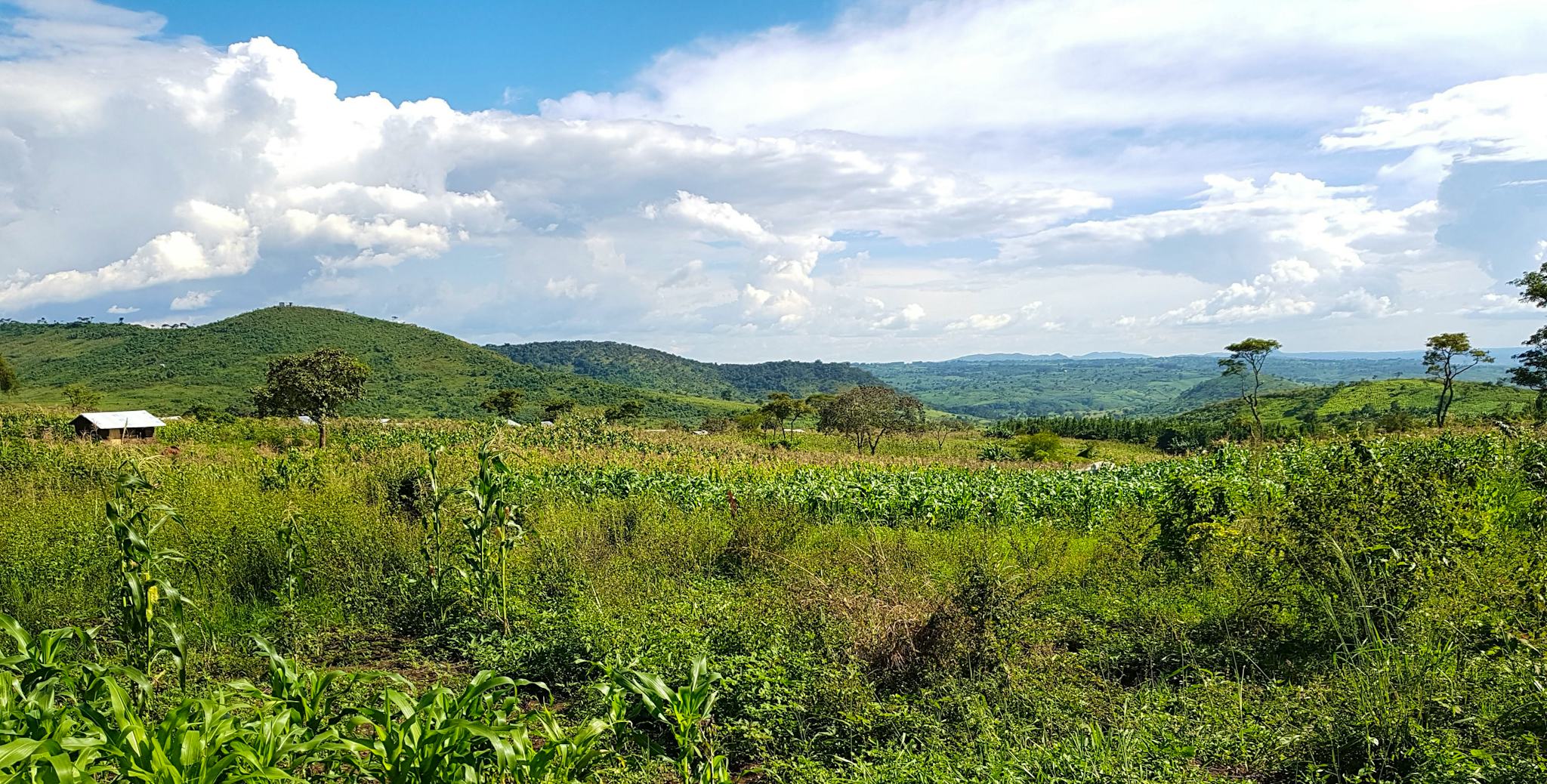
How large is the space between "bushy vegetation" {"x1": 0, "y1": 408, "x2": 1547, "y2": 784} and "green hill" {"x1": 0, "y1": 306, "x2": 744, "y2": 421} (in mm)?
81992

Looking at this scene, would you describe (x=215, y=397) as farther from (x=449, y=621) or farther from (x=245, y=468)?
(x=449, y=621)

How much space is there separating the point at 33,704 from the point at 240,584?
5.74 meters

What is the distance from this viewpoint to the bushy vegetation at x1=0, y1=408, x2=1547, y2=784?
11.9 feet

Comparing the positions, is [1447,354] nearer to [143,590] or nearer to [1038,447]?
[1038,447]

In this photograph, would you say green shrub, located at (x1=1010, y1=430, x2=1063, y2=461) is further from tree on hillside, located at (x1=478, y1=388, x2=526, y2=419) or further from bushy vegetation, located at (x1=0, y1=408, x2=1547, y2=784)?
tree on hillside, located at (x1=478, y1=388, x2=526, y2=419)

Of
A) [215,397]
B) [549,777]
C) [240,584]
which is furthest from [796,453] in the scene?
[215,397]

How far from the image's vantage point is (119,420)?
2906 cm

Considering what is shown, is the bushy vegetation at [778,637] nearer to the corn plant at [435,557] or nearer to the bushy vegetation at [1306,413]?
the corn plant at [435,557]

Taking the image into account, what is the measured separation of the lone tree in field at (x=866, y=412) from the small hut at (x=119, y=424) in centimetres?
2784

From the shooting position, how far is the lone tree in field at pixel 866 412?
3794 cm

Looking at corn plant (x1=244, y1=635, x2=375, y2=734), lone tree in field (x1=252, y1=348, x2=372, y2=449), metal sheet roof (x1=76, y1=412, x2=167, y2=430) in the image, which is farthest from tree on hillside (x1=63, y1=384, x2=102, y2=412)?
corn plant (x1=244, y1=635, x2=375, y2=734)

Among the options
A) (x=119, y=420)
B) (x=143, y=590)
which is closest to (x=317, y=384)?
(x=119, y=420)

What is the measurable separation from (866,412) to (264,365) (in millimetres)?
103395

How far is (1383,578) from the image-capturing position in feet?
18.3
